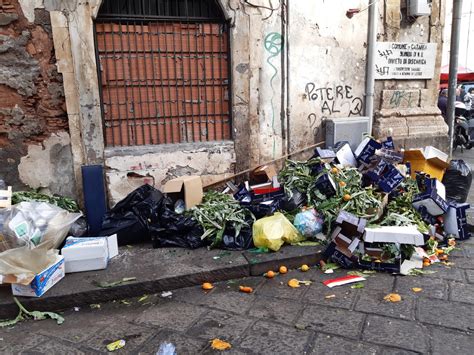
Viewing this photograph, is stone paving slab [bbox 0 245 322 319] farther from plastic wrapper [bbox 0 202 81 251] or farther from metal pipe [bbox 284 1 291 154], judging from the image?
metal pipe [bbox 284 1 291 154]

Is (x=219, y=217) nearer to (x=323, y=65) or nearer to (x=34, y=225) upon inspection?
(x=34, y=225)

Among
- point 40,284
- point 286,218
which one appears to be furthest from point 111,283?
point 286,218

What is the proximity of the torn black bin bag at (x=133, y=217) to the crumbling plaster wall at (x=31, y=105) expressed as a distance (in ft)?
2.23

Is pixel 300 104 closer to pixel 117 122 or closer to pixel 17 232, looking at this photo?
pixel 117 122

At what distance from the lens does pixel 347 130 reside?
520 centimetres

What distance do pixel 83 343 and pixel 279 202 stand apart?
90.1 inches

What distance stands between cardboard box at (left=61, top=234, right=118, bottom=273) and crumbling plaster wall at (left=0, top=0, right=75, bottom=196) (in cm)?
112

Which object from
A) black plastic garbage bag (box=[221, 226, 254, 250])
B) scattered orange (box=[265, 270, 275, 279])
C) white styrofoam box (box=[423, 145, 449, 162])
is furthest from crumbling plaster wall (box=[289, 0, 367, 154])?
scattered orange (box=[265, 270, 275, 279])

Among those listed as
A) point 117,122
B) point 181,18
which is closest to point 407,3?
point 181,18

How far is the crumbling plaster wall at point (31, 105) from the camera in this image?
12.8ft

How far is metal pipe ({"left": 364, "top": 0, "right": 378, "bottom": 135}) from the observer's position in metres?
5.20

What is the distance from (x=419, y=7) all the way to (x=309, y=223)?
11.4 ft

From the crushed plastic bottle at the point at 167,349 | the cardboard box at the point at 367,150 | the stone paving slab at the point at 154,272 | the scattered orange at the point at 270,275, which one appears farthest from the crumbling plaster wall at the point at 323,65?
the crushed plastic bottle at the point at 167,349

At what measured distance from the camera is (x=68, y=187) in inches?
169
